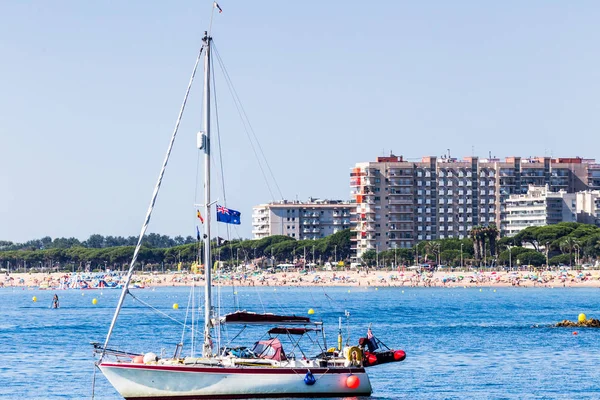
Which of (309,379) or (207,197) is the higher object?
(207,197)

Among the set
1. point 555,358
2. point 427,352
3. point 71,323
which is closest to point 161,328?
point 71,323

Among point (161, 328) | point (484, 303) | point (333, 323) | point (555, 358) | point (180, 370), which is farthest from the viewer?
point (484, 303)

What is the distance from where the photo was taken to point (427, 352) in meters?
64.5

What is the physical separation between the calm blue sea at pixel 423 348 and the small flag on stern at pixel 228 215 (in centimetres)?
862

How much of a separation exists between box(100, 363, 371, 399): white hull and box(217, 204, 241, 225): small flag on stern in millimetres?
6384

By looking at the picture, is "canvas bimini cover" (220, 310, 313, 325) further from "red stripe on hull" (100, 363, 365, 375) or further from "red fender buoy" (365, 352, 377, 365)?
"red fender buoy" (365, 352, 377, 365)

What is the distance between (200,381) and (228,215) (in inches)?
283

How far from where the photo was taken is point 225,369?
41719 millimetres

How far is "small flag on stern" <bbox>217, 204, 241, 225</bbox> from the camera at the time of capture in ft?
147

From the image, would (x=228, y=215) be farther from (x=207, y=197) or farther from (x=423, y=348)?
(x=423, y=348)

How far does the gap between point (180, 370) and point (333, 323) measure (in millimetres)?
53751

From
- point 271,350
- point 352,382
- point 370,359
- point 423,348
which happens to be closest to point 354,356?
point 352,382

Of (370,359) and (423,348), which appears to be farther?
(423,348)

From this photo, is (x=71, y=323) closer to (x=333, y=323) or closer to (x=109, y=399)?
(x=333, y=323)
